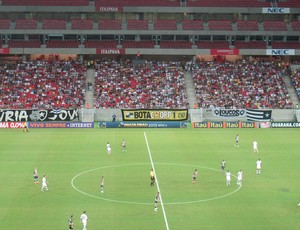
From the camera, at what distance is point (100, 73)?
3314 inches

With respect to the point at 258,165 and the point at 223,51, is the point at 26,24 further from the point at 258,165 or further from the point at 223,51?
the point at 258,165

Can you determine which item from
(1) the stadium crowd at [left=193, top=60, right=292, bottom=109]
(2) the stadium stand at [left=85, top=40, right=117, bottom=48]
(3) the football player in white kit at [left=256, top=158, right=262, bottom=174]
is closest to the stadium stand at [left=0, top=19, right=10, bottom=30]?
(2) the stadium stand at [left=85, top=40, right=117, bottom=48]

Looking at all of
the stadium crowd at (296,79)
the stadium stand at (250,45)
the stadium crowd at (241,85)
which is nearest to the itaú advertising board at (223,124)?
the stadium crowd at (241,85)

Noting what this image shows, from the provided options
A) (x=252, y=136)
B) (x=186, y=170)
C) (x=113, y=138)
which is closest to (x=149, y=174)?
(x=186, y=170)

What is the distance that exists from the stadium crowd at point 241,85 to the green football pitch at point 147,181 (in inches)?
500

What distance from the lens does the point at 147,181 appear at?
142 ft

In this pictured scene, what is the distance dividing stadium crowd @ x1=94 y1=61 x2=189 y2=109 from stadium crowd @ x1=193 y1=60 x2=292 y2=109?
331 cm

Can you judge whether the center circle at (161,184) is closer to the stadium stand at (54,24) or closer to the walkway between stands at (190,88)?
the walkway between stands at (190,88)

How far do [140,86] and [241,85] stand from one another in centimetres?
1548

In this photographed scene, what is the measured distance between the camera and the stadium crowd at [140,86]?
77.5m

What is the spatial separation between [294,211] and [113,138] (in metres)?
30.2

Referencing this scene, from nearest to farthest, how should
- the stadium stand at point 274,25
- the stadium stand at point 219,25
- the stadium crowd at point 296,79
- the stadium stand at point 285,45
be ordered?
1. the stadium crowd at point 296,79
2. the stadium stand at point 219,25
3. the stadium stand at point 285,45
4. the stadium stand at point 274,25

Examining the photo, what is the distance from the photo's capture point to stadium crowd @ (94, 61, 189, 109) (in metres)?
77.5

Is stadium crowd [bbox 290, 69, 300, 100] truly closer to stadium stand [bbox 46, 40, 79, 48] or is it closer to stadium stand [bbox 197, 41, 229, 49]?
stadium stand [bbox 197, 41, 229, 49]
